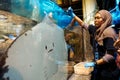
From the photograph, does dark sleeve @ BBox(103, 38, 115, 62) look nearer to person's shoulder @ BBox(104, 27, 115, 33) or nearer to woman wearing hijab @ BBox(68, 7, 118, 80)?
woman wearing hijab @ BBox(68, 7, 118, 80)

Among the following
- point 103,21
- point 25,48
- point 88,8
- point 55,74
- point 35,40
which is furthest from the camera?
point 88,8

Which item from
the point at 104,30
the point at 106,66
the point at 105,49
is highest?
the point at 104,30

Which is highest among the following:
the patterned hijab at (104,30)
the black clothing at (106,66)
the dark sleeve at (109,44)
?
the patterned hijab at (104,30)

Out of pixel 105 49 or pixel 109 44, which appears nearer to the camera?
pixel 109 44

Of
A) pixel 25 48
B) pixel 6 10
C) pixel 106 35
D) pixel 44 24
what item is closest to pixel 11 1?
pixel 6 10

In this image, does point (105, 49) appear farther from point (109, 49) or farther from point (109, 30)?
point (109, 30)

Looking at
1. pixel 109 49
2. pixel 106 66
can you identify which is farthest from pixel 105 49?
pixel 106 66

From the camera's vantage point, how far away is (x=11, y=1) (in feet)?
6.53

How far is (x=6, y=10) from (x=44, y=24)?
1.22 ft

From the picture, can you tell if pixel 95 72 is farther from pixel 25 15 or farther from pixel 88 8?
pixel 88 8

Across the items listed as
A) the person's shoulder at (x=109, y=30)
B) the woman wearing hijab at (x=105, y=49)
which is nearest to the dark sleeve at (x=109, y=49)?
the woman wearing hijab at (x=105, y=49)

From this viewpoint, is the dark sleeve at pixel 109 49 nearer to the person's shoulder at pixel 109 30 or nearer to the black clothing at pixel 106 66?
the black clothing at pixel 106 66

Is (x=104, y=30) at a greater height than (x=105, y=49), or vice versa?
(x=104, y=30)

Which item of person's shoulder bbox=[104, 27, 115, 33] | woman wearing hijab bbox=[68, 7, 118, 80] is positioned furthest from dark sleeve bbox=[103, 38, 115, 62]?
person's shoulder bbox=[104, 27, 115, 33]
